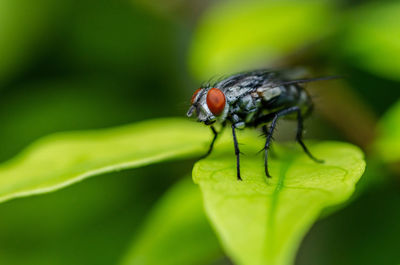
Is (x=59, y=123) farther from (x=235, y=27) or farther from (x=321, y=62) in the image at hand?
(x=321, y=62)

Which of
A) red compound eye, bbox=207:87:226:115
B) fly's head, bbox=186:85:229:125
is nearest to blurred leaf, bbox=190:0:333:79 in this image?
fly's head, bbox=186:85:229:125

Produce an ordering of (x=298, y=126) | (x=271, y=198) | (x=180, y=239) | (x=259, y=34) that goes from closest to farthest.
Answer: (x=271, y=198), (x=180, y=239), (x=298, y=126), (x=259, y=34)

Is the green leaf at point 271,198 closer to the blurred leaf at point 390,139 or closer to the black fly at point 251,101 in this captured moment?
the blurred leaf at point 390,139

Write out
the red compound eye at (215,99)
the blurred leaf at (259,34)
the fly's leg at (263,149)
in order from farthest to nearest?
1. the blurred leaf at (259,34)
2. the red compound eye at (215,99)
3. the fly's leg at (263,149)

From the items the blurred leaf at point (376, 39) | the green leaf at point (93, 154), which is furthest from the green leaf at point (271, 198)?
the blurred leaf at point (376, 39)

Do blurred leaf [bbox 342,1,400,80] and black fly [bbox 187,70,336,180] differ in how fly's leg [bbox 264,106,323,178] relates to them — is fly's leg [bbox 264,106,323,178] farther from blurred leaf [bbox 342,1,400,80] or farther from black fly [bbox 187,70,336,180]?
blurred leaf [bbox 342,1,400,80]

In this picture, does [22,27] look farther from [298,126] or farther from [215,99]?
[298,126]

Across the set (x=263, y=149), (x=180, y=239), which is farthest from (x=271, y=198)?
(x=180, y=239)
